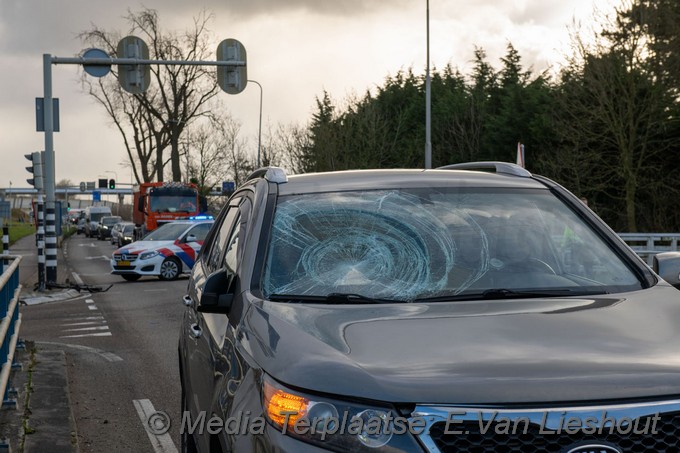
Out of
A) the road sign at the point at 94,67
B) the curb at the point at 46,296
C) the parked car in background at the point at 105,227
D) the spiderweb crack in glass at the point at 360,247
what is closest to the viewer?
the spiderweb crack in glass at the point at 360,247

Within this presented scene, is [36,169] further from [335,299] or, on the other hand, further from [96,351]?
[335,299]

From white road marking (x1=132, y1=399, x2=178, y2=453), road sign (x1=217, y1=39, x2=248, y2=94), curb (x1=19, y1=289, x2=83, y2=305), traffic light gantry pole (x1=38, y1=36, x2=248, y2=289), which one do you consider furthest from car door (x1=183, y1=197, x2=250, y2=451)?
road sign (x1=217, y1=39, x2=248, y2=94)

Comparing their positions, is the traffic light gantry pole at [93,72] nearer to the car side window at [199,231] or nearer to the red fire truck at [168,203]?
the car side window at [199,231]

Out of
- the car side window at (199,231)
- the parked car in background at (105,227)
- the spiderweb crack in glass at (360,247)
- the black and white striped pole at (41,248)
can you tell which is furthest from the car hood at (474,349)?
the parked car in background at (105,227)

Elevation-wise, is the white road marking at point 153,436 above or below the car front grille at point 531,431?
below

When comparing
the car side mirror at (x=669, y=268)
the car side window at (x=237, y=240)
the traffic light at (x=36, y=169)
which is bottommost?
the car side mirror at (x=669, y=268)

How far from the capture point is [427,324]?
3.15 meters

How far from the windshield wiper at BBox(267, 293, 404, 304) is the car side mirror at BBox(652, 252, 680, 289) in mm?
1256

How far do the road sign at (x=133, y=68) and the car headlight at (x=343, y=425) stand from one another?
21.6m

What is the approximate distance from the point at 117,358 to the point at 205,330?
7.11m

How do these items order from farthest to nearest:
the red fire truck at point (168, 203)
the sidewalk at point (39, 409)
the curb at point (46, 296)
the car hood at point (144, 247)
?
the red fire truck at point (168, 203) < the car hood at point (144, 247) < the curb at point (46, 296) < the sidewalk at point (39, 409)

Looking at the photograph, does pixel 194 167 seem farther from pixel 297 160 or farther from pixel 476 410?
pixel 476 410

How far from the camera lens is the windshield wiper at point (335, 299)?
3605mm

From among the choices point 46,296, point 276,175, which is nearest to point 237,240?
point 276,175
